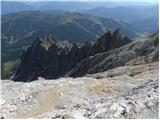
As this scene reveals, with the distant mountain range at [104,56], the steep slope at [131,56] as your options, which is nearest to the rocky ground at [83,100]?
the distant mountain range at [104,56]

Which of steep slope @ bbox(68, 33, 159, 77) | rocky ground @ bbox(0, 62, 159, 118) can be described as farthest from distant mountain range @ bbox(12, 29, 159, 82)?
rocky ground @ bbox(0, 62, 159, 118)

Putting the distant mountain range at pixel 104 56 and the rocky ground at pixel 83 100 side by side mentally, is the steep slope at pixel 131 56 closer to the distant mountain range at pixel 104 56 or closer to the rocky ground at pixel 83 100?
the distant mountain range at pixel 104 56

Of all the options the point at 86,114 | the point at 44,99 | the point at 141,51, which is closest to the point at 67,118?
the point at 86,114

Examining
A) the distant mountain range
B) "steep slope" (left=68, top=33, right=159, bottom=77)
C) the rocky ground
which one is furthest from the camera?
the distant mountain range

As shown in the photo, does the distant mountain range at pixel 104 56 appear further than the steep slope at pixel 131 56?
Yes

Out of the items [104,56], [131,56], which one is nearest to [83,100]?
[131,56]

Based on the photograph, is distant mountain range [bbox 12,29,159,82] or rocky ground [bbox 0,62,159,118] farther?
distant mountain range [bbox 12,29,159,82]

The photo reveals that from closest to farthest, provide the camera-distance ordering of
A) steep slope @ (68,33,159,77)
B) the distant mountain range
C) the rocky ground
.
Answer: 1. the rocky ground
2. steep slope @ (68,33,159,77)
3. the distant mountain range

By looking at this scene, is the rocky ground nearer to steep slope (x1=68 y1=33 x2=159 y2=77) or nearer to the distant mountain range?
the distant mountain range

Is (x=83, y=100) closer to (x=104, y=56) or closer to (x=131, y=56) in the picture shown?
(x=131, y=56)
